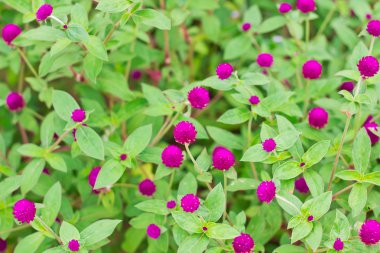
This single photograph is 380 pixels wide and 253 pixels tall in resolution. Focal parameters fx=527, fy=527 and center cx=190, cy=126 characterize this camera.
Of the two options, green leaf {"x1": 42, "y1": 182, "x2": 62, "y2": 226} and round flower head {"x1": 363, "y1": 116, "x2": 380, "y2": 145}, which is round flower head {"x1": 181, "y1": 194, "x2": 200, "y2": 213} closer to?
green leaf {"x1": 42, "y1": 182, "x2": 62, "y2": 226}

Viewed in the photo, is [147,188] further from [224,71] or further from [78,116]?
[224,71]

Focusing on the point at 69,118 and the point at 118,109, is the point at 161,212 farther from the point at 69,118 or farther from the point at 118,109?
the point at 118,109

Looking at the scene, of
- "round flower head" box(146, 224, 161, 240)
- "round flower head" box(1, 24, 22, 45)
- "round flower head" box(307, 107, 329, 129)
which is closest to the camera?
"round flower head" box(146, 224, 161, 240)

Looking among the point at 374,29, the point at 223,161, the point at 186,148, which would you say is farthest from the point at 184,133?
the point at 374,29

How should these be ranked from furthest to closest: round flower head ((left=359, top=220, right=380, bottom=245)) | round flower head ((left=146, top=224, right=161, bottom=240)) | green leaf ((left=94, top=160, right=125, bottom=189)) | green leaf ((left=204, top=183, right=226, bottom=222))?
1. round flower head ((left=146, top=224, right=161, bottom=240))
2. green leaf ((left=94, top=160, right=125, bottom=189))
3. green leaf ((left=204, top=183, right=226, bottom=222))
4. round flower head ((left=359, top=220, right=380, bottom=245))

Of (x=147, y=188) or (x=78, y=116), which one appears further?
(x=147, y=188)

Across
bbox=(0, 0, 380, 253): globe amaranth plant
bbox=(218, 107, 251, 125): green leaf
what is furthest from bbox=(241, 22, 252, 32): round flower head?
bbox=(218, 107, 251, 125): green leaf

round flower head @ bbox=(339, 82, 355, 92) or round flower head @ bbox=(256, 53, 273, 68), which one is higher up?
round flower head @ bbox=(256, 53, 273, 68)
